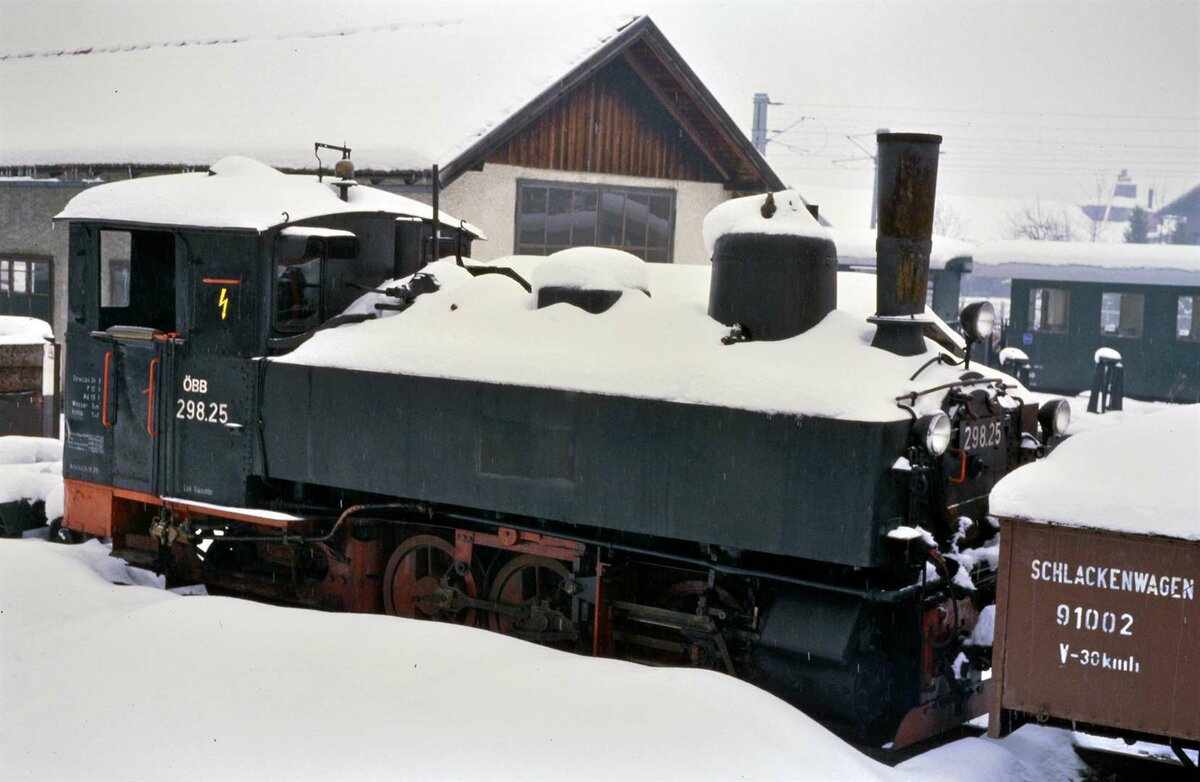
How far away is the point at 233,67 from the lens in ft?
65.9

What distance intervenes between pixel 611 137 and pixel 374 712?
1217 centimetres

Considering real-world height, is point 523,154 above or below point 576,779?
above

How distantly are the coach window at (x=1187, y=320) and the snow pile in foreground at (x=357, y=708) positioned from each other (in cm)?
1975

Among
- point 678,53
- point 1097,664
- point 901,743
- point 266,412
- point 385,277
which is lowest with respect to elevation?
point 901,743

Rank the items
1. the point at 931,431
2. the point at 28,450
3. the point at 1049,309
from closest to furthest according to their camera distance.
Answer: the point at 931,431
the point at 28,450
the point at 1049,309

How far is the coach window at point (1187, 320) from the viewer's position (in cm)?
2311

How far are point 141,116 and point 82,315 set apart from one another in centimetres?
1034

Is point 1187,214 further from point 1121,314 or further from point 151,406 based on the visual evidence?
Result: point 151,406

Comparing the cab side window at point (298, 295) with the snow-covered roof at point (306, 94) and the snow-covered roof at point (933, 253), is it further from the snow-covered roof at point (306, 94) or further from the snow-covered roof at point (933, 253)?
the snow-covered roof at point (933, 253)

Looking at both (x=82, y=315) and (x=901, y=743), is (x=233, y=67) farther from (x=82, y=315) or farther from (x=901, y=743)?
(x=901, y=743)

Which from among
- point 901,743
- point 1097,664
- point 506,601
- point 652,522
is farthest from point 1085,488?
point 506,601

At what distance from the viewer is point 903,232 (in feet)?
21.3

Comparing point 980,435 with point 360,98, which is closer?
point 980,435

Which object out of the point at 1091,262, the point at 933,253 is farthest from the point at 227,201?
the point at 1091,262
